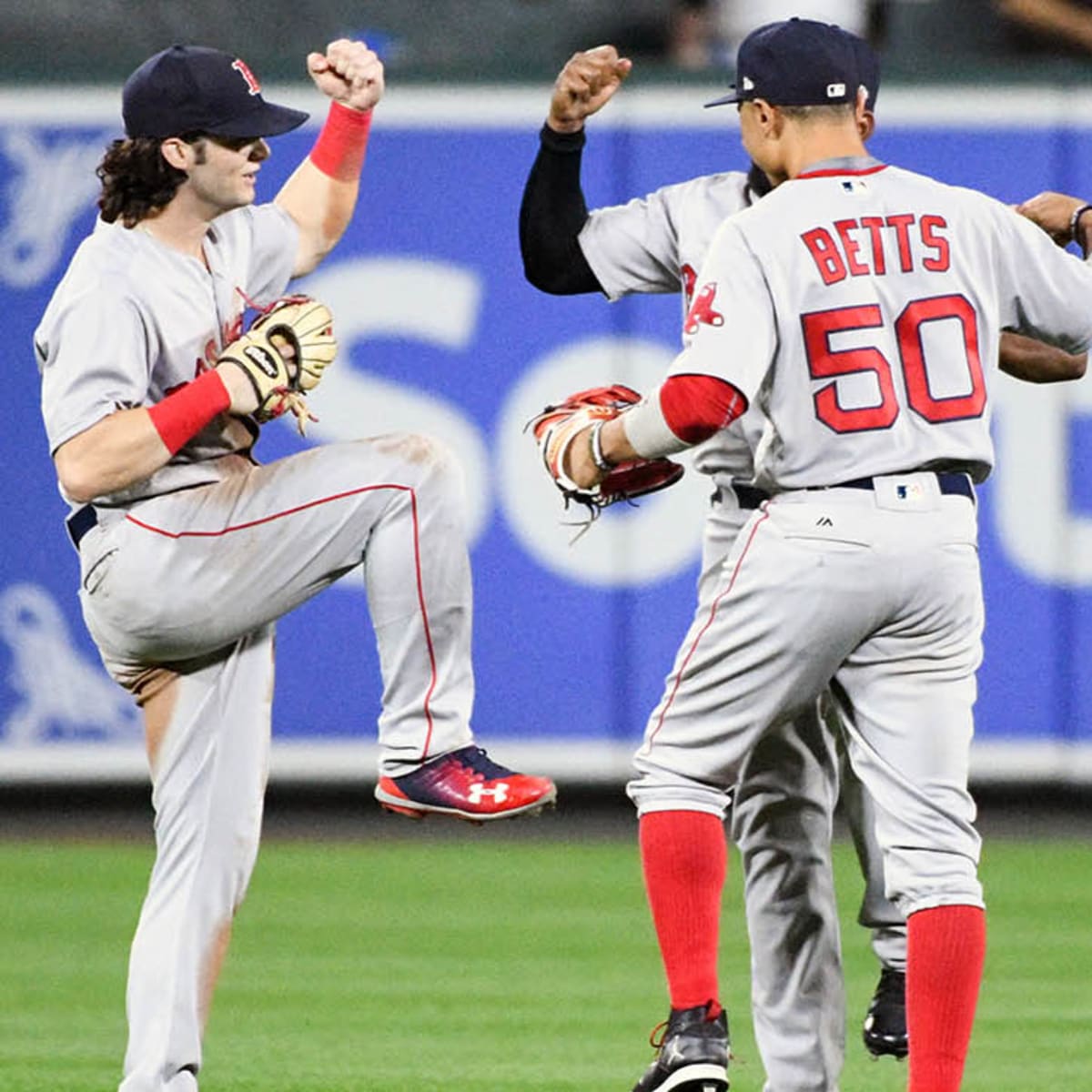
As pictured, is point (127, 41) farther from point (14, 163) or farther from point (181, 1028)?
point (181, 1028)

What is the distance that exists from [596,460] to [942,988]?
1.13 meters

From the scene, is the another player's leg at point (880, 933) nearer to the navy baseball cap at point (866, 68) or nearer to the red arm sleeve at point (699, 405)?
the red arm sleeve at point (699, 405)

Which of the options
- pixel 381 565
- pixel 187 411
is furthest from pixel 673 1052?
pixel 187 411

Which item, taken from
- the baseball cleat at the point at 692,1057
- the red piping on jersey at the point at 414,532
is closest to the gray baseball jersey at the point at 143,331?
the red piping on jersey at the point at 414,532

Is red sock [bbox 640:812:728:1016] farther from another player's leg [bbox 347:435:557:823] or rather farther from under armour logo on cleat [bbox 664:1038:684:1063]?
another player's leg [bbox 347:435:557:823]

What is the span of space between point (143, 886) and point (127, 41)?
323cm

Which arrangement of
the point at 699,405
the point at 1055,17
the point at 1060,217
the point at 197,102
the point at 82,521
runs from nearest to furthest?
the point at 699,405 < the point at 197,102 < the point at 82,521 < the point at 1060,217 < the point at 1055,17

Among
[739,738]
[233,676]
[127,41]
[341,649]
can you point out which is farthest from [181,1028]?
[127,41]

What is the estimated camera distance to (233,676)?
4.98 meters

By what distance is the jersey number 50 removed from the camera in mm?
4633

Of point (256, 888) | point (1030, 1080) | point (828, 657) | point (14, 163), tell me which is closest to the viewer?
point (828, 657)

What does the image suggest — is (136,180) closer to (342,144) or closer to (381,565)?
(342,144)

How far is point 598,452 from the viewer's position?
476 cm

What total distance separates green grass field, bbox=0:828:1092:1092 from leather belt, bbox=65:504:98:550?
1.55 meters
